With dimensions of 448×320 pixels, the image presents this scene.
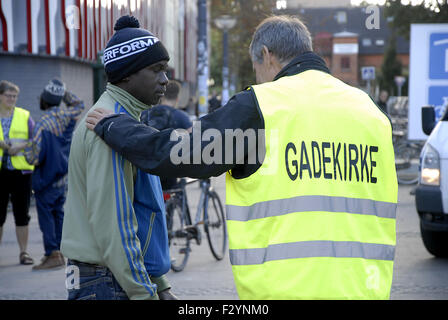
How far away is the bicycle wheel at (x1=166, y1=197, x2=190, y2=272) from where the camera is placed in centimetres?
723

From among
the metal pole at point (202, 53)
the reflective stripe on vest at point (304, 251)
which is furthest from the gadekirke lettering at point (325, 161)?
the metal pole at point (202, 53)

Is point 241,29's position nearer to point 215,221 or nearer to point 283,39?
point 215,221

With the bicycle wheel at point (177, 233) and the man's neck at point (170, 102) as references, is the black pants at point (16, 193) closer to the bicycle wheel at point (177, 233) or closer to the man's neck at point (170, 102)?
the bicycle wheel at point (177, 233)

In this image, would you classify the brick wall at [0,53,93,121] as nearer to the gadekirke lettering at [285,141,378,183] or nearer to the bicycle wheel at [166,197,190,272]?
the bicycle wheel at [166,197,190,272]

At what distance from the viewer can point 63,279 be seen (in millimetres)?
6871

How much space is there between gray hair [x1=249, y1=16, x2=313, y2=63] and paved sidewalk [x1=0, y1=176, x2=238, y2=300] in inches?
148

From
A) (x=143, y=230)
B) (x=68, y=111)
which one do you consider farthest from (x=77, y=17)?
(x=143, y=230)

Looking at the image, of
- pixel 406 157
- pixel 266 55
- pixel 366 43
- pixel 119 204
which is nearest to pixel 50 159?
pixel 119 204

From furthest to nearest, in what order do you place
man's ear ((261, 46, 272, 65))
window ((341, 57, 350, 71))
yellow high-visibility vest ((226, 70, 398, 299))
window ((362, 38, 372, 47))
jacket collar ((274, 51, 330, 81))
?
window ((362, 38, 372, 47)) → window ((341, 57, 350, 71)) → man's ear ((261, 46, 272, 65)) → jacket collar ((274, 51, 330, 81)) → yellow high-visibility vest ((226, 70, 398, 299))

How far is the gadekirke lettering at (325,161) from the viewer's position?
2.22 metres

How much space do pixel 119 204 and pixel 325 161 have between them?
0.76 metres

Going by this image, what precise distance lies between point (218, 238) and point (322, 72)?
5.87 m

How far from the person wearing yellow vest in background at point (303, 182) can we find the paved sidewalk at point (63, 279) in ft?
12.3

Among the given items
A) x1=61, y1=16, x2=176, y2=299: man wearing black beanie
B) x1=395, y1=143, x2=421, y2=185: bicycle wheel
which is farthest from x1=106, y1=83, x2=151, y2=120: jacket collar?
x1=395, y1=143, x2=421, y2=185: bicycle wheel
